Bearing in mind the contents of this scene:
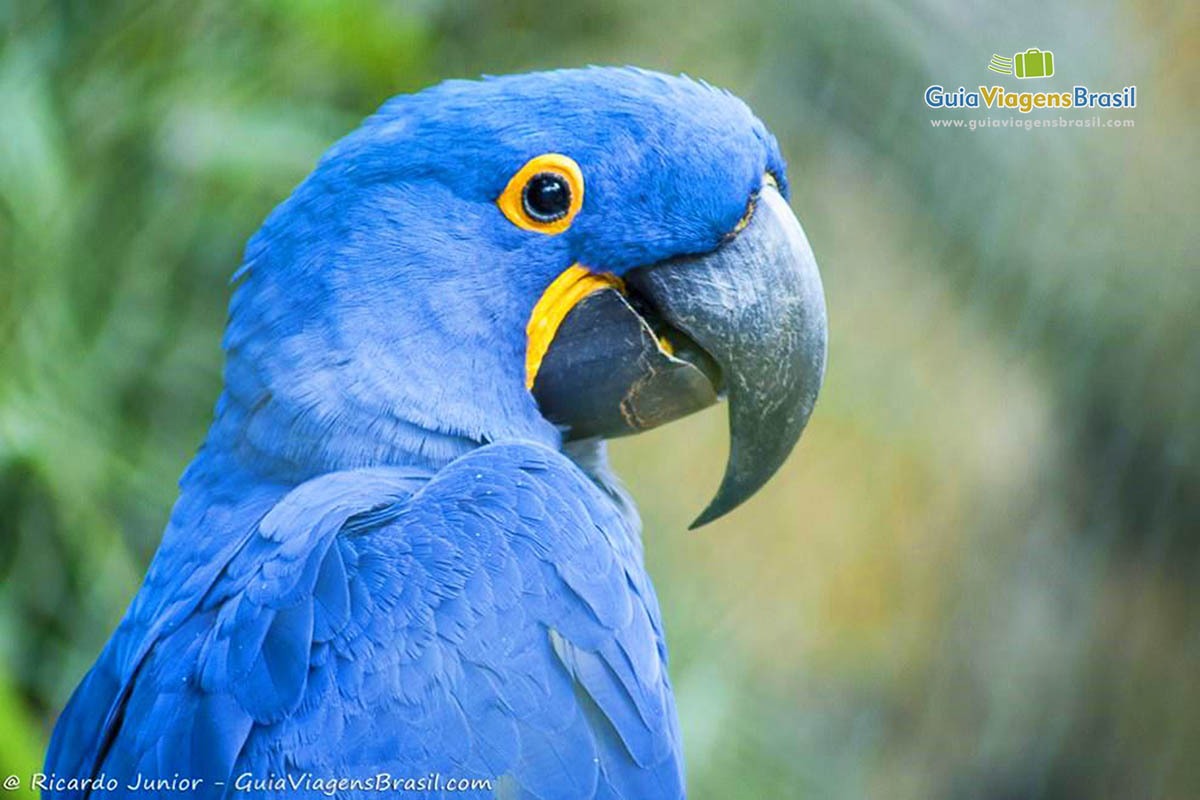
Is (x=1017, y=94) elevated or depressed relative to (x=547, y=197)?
elevated

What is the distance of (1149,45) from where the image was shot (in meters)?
2.05

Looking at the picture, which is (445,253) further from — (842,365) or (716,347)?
(842,365)

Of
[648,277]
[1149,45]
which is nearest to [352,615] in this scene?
[648,277]

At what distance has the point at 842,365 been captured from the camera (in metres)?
2.06

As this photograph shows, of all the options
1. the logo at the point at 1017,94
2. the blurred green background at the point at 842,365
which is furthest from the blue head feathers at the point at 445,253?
the logo at the point at 1017,94

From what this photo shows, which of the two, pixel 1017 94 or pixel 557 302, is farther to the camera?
pixel 1017 94

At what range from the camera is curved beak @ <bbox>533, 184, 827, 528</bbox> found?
0.96 meters

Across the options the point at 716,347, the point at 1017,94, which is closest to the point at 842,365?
the point at 1017,94

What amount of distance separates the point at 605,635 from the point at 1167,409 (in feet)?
5.69

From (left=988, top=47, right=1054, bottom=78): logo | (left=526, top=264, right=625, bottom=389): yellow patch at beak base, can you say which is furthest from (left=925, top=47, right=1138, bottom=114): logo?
(left=526, top=264, right=625, bottom=389): yellow patch at beak base

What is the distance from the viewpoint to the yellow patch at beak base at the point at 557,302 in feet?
3.24

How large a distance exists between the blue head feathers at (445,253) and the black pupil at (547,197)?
0.02m

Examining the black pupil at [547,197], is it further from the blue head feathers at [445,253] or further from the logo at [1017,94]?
the logo at [1017,94]

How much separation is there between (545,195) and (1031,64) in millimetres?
1158
